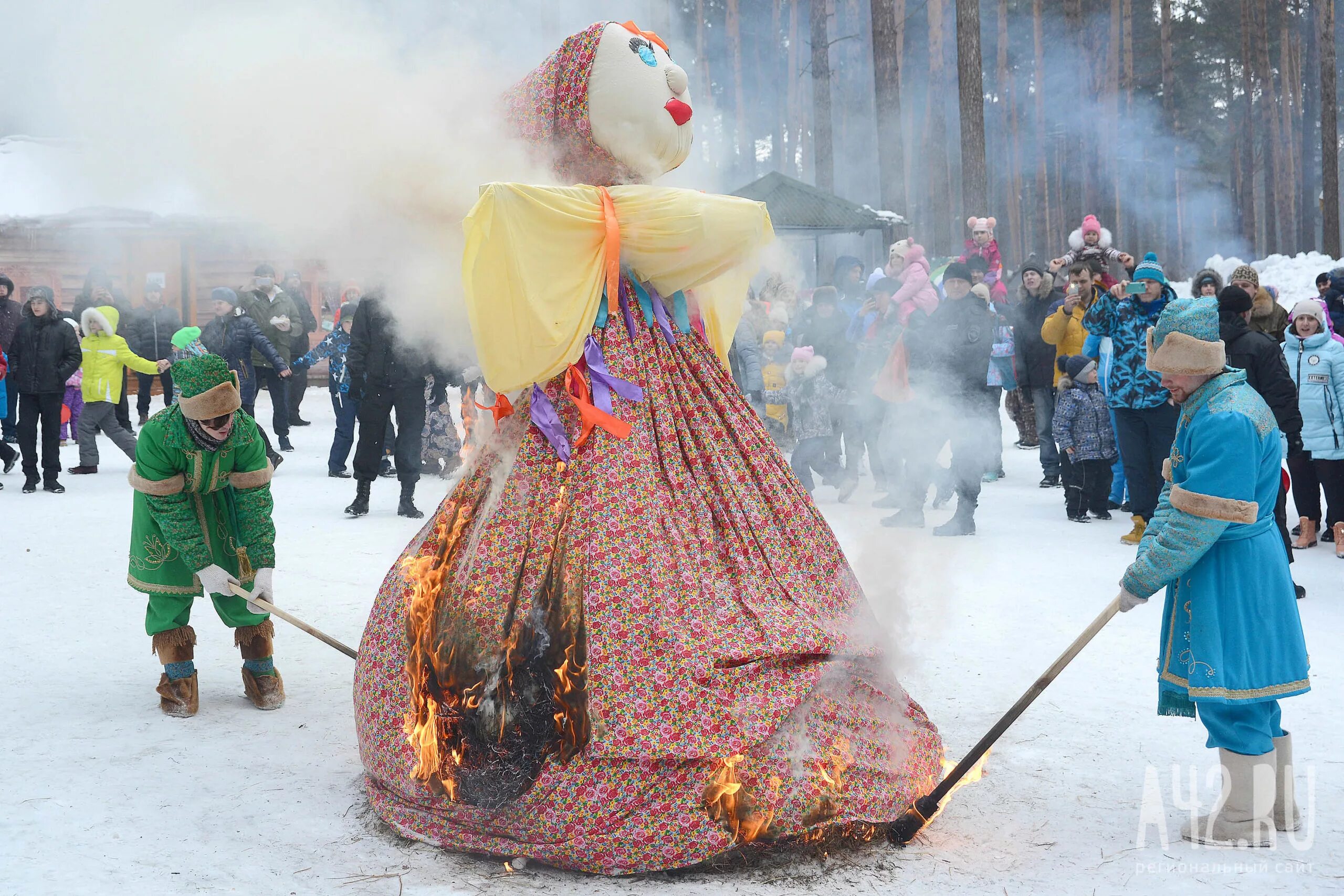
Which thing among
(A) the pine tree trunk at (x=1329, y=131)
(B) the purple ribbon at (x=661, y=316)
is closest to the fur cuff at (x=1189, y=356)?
(B) the purple ribbon at (x=661, y=316)

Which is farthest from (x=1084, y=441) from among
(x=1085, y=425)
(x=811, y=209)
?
(x=811, y=209)

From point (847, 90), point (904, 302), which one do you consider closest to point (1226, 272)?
point (847, 90)

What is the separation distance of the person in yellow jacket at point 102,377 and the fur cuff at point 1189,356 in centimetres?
949

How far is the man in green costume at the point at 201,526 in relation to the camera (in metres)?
4.13

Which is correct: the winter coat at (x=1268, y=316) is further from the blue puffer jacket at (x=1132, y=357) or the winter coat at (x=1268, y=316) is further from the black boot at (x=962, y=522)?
the black boot at (x=962, y=522)

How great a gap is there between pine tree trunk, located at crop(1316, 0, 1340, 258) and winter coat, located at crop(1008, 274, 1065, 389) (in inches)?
467

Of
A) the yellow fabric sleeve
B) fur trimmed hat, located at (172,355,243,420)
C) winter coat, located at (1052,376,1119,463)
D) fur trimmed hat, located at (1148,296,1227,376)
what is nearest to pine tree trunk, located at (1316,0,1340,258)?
winter coat, located at (1052,376,1119,463)

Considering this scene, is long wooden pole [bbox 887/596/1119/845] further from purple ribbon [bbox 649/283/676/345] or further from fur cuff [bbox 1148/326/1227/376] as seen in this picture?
purple ribbon [bbox 649/283/676/345]

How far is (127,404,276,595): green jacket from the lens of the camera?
13.6 feet

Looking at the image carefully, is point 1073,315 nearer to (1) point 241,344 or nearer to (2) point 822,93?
(1) point 241,344

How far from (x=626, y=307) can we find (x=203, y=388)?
1.71m

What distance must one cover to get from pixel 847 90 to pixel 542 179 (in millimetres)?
34870

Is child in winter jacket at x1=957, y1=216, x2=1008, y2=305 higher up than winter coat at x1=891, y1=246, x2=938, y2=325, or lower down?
higher up

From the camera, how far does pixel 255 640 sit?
14.5ft
